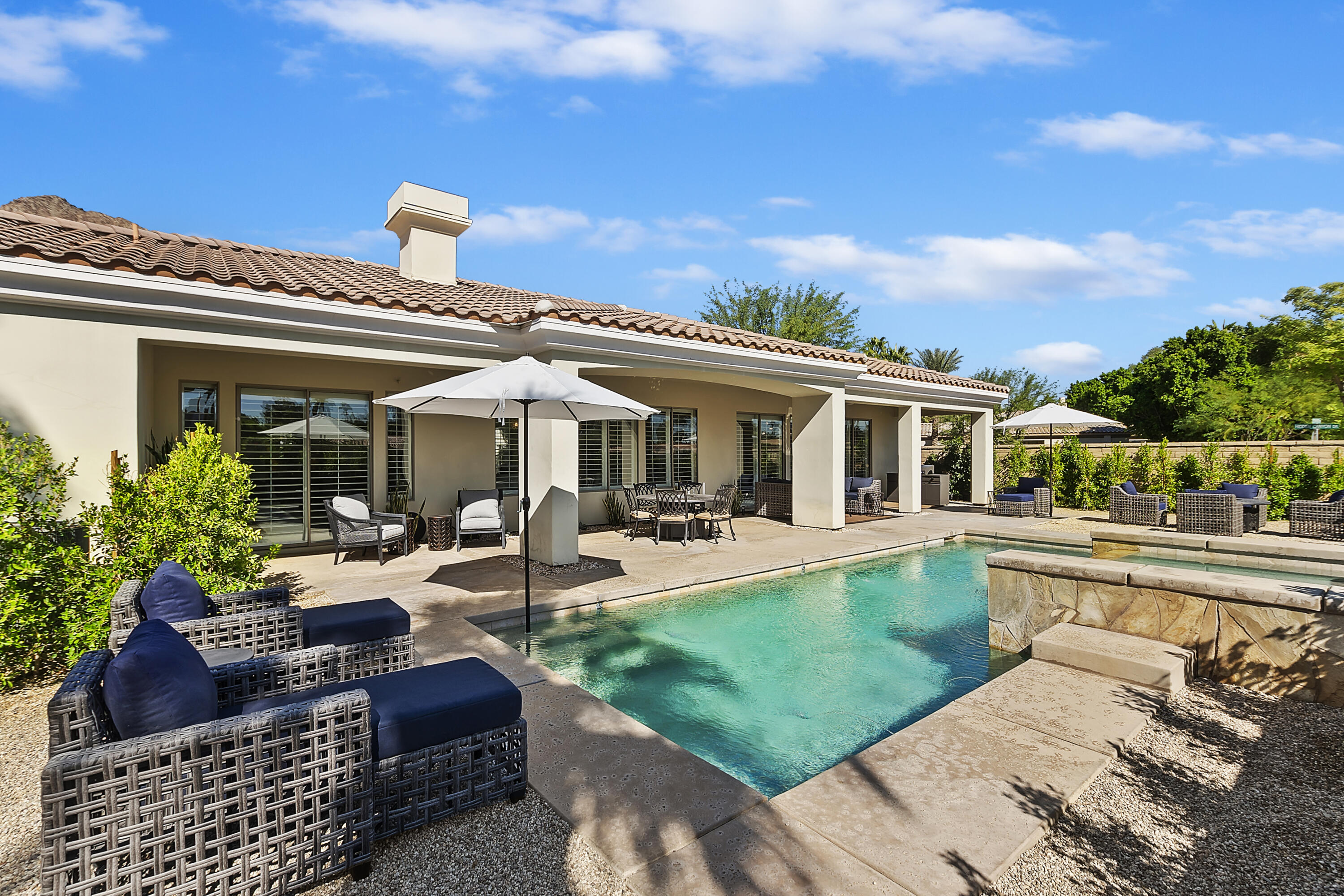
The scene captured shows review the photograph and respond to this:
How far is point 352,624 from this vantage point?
420cm

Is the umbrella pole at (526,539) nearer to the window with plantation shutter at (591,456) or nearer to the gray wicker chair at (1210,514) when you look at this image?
the window with plantation shutter at (591,456)

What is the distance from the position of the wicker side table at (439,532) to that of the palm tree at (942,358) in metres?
40.4

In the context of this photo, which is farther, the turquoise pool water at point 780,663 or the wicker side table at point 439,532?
the wicker side table at point 439,532

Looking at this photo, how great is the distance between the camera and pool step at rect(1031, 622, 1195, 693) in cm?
415

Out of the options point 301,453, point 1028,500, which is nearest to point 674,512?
point 301,453

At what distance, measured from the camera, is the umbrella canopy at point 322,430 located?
32.0 ft

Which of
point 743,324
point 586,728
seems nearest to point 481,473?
point 586,728

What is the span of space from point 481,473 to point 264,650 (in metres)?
7.86

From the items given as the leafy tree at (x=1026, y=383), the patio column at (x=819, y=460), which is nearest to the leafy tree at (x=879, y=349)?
the leafy tree at (x=1026, y=383)

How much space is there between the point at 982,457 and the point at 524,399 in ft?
52.4

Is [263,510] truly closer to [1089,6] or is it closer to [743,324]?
[1089,6]

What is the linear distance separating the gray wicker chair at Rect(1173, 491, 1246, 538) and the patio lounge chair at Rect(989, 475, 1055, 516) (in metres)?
2.76

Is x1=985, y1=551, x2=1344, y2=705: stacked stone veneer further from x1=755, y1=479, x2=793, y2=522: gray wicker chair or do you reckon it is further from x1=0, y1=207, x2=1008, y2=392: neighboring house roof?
x1=755, y1=479, x2=793, y2=522: gray wicker chair

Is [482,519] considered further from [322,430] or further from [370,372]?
[370,372]
